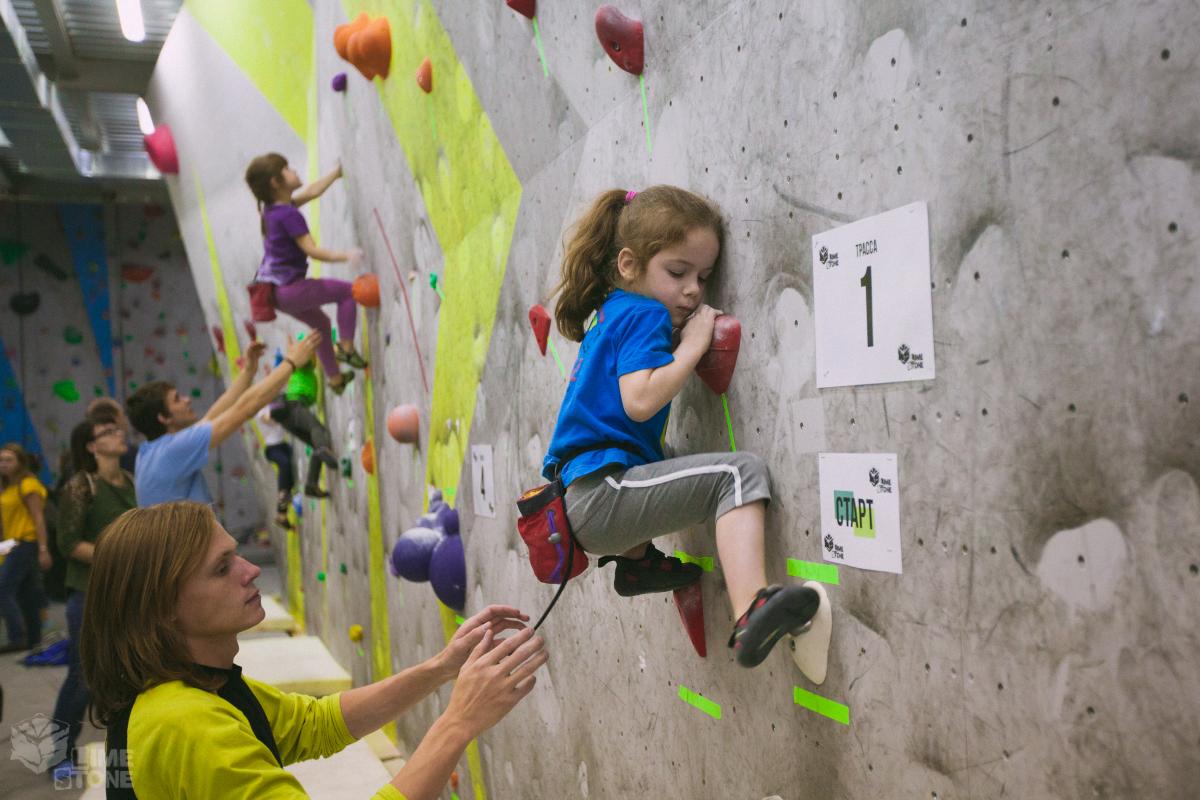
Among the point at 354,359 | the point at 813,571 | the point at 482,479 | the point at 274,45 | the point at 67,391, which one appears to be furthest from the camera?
the point at 67,391

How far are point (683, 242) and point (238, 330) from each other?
596 cm

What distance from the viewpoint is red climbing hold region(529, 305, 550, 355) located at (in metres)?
2.43

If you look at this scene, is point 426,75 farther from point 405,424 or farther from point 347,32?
point 405,424

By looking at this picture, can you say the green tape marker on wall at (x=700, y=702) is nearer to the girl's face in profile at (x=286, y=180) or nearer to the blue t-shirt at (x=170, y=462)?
the blue t-shirt at (x=170, y=462)

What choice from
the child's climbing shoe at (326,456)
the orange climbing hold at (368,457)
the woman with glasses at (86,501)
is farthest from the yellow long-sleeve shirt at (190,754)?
the child's climbing shoe at (326,456)

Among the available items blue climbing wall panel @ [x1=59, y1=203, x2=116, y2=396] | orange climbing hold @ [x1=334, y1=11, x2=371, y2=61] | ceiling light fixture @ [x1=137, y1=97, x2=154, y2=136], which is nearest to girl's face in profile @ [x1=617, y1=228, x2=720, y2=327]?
orange climbing hold @ [x1=334, y1=11, x2=371, y2=61]

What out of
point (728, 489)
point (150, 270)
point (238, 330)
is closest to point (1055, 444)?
point (728, 489)

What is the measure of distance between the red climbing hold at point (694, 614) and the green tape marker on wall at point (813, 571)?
0.30m

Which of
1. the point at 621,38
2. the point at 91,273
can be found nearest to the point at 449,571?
the point at 621,38

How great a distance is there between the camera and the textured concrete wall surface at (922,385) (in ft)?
3.32

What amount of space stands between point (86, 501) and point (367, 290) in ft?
4.32

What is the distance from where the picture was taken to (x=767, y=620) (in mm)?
1352

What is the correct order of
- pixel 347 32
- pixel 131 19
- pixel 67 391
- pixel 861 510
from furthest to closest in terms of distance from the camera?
1. pixel 67 391
2. pixel 131 19
3. pixel 347 32
4. pixel 861 510

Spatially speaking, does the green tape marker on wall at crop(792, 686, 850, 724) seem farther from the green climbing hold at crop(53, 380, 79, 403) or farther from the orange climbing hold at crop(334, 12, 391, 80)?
the green climbing hold at crop(53, 380, 79, 403)
